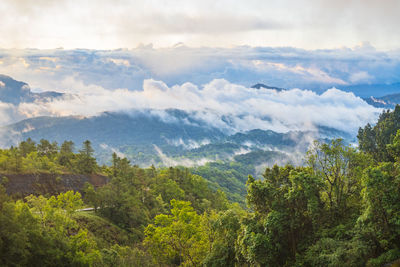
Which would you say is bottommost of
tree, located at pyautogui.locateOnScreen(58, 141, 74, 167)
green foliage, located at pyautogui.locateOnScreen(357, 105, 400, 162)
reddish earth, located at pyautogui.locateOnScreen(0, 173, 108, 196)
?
reddish earth, located at pyautogui.locateOnScreen(0, 173, 108, 196)

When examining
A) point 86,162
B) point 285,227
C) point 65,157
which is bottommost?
point 86,162

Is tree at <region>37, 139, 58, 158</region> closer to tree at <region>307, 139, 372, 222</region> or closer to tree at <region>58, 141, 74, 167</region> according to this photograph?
tree at <region>58, 141, 74, 167</region>

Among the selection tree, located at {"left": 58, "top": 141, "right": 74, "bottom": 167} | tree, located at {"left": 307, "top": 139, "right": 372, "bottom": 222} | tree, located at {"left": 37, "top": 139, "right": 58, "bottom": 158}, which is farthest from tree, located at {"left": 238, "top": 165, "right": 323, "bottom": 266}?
tree, located at {"left": 37, "top": 139, "right": 58, "bottom": 158}

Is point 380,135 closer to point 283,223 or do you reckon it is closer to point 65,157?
point 283,223

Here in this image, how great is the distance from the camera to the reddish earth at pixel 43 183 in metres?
105

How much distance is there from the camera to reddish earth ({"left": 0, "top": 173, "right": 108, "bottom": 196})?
10538cm

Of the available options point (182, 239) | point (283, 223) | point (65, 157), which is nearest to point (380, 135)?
point (283, 223)

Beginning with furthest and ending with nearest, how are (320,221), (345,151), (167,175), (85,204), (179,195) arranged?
(167,175), (179,195), (85,204), (345,151), (320,221)

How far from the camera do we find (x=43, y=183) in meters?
115

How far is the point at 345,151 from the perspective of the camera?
46250 mm

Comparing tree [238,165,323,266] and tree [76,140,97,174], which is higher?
tree [238,165,323,266]

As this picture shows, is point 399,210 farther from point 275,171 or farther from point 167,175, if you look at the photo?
point 167,175

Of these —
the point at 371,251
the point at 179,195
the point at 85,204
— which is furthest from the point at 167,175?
the point at 371,251

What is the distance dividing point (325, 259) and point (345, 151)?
1657cm
